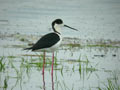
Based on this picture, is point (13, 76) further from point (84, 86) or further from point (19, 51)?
point (19, 51)

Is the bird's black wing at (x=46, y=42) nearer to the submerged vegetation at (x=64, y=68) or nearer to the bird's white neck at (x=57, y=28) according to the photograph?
the submerged vegetation at (x=64, y=68)

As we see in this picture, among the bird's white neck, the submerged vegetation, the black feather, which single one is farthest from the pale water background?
the bird's white neck

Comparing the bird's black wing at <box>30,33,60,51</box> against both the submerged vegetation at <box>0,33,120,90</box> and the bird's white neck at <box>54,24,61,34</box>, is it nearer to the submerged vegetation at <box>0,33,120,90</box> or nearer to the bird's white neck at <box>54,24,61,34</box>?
the submerged vegetation at <box>0,33,120,90</box>

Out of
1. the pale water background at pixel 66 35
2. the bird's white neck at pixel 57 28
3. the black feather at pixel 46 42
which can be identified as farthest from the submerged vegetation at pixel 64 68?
the bird's white neck at pixel 57 28

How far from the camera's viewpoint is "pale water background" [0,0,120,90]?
23.2ft

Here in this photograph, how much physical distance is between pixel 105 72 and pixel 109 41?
3538mm

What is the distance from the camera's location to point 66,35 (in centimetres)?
1205

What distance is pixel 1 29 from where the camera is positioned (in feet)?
41.9

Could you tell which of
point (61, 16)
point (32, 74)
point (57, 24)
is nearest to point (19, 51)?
point (57, 24)

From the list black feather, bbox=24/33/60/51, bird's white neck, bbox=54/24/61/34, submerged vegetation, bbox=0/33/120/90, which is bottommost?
submerged vegetation, bbox=0/33/120/90

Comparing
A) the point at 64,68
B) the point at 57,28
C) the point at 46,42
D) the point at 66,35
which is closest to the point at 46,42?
the point at 46,42

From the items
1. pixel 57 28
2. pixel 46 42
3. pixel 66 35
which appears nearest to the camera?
pixel 46 42

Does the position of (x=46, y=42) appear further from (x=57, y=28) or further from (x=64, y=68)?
(x=57, y=28)

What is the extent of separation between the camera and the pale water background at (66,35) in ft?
23.2
